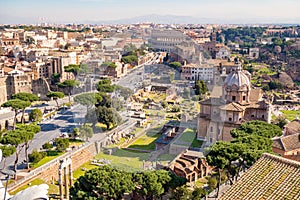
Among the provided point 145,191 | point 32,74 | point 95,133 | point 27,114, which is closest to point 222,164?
point 145,191

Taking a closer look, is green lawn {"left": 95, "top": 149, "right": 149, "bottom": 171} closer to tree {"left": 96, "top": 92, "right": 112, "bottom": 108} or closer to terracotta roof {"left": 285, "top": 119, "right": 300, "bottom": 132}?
tree {"left": 96, "top": 92, "right": 112, "bottom": 108}

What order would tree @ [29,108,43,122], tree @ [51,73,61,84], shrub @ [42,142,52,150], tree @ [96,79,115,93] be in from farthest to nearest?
tree @ [51,73,61,84] < tree @ [29,108,43,122] < tree @ [96,79,115,93] < shrub @ [42,142,52,150]

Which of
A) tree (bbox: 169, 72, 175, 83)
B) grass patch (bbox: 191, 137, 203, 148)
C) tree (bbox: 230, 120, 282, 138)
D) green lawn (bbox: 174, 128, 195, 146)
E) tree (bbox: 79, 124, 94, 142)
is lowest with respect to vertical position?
grass patch (bbox: 191, 137, 203, 148)

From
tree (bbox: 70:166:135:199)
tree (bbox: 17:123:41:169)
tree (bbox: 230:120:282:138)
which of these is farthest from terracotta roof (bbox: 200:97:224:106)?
tree (bbox: 17:123:41:169)

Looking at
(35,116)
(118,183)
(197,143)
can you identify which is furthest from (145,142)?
(35,116)

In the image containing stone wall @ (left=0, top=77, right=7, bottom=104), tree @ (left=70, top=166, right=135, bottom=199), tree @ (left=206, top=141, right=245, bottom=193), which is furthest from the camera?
stone wall @ (left=0, top=77, right=7, bottom=104)

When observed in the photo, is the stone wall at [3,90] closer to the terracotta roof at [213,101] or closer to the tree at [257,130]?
the terracotta roof at [213,101]

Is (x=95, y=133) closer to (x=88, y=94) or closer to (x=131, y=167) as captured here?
(x=88, y=94)

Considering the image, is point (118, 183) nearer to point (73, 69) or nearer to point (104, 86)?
point (104, 86)

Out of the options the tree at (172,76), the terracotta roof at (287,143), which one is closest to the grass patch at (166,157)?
the tree at (172,76)
